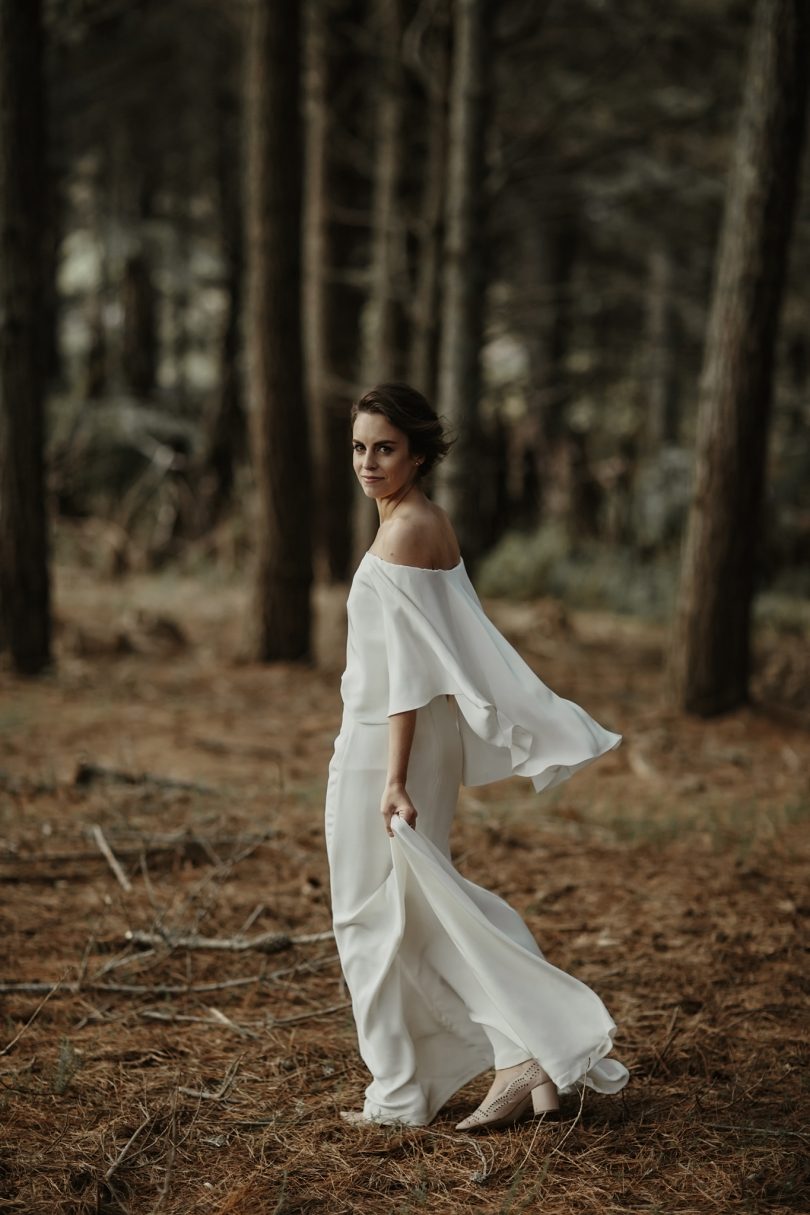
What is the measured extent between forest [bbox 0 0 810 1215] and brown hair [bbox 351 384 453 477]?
6.66 ft

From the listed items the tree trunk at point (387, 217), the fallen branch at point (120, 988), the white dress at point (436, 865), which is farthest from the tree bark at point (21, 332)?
the white dress at point (436, 865)

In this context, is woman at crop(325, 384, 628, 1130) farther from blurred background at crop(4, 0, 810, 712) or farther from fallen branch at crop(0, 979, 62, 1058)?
blurred background at crop(4, 0, 810, 712)

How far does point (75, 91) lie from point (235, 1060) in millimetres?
18162

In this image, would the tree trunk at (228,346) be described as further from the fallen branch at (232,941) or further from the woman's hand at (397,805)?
the woman's hand at (397,805)

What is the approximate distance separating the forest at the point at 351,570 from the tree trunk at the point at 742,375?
0.08ft

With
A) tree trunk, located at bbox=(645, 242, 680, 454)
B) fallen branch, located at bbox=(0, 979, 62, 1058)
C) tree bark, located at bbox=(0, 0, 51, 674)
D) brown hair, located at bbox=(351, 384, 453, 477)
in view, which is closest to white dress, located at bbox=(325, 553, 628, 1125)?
brown hair, located at bbox=(351, 384, 453, 477)

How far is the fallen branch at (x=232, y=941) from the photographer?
4.64 meters

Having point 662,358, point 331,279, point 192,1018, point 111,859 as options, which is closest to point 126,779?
point 111,859

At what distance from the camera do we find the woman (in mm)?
3400

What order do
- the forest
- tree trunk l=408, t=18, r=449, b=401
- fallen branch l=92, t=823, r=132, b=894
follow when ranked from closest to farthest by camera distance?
the forest → fallen branch l=92, t=823, r=132, b=894 → tree trunk l=408, t=18, r=449, b=401

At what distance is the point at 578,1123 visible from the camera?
356 cm

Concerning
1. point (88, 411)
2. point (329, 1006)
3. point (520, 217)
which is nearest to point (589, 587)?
point (520, 217)

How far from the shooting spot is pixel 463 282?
10172 mm

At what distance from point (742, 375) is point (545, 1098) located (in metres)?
6.29
